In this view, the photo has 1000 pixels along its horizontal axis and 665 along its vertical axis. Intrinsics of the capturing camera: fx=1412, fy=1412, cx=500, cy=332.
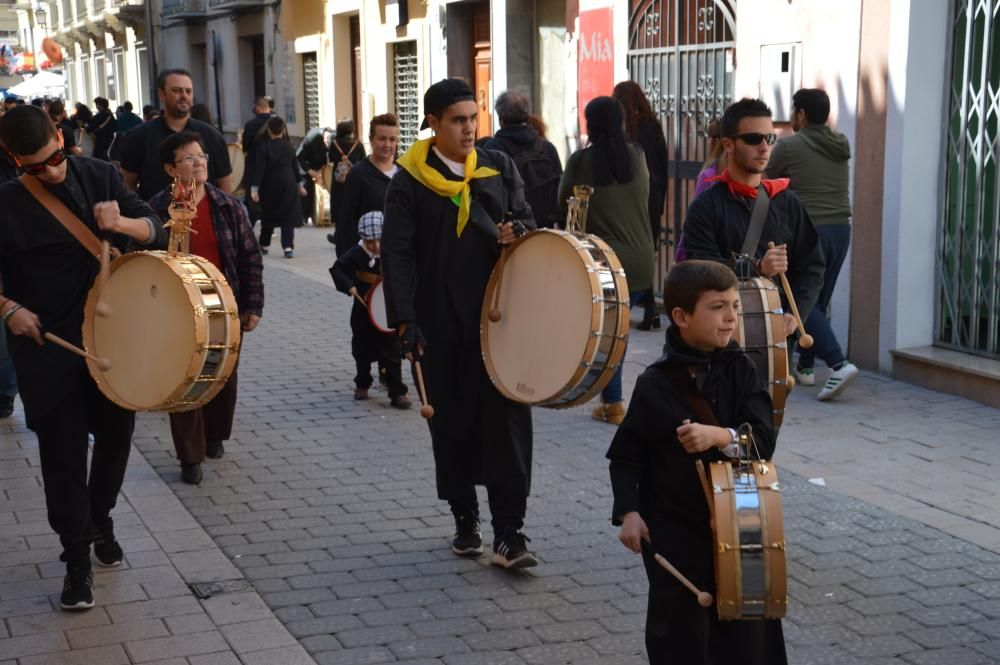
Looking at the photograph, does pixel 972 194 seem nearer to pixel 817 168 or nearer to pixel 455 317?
pixel 817 168

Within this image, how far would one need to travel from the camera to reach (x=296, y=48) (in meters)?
25.7

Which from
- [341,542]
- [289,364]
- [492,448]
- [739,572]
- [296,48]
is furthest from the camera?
[296,48]

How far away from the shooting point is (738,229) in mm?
5547

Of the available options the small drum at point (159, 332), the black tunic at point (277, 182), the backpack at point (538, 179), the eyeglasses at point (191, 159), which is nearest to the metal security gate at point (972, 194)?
the backpack at point (538, 179)

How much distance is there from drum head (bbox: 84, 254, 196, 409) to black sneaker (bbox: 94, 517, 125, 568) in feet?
2.55

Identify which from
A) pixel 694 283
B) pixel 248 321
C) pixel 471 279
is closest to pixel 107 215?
pixel 471 279

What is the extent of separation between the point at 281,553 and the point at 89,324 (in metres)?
1.33

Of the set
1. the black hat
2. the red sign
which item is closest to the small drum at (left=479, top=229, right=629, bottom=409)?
the black hat

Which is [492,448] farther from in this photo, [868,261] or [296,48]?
[296,48]

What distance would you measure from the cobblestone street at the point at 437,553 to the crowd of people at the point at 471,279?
24 centimetres

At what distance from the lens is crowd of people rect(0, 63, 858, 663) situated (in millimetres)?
3873

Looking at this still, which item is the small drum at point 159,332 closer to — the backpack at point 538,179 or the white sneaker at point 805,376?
the backpack at point 538,179

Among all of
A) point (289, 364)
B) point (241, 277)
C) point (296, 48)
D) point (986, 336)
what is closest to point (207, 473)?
point (241, 277)

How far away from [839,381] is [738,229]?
3474mm
